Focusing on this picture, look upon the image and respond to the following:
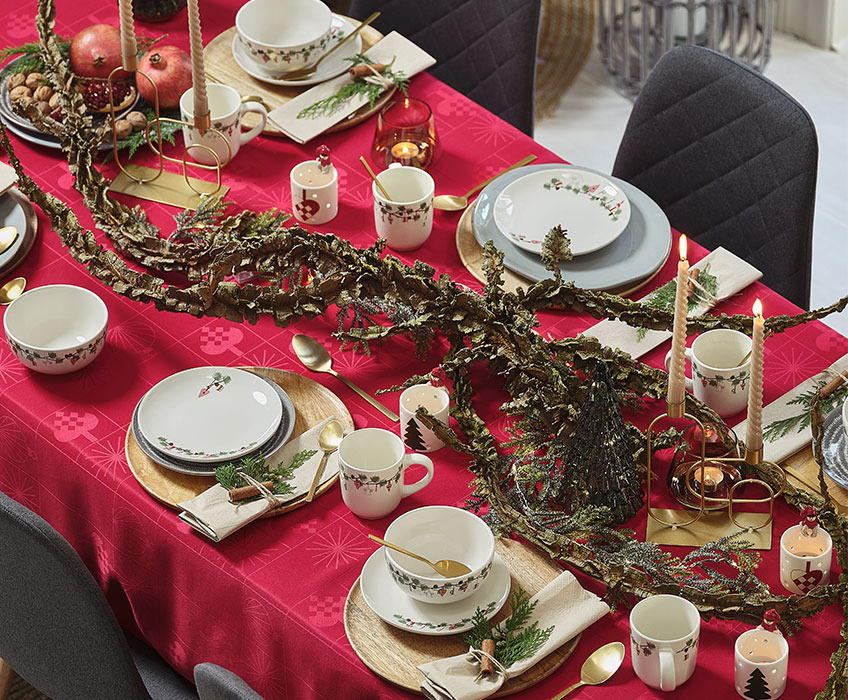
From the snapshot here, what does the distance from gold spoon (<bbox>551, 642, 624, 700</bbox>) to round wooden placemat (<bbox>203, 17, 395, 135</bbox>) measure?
1135 mm

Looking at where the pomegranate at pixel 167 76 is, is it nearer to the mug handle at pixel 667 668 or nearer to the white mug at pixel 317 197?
the white mug at pixel 317 197

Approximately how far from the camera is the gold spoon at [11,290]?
1.98 meters

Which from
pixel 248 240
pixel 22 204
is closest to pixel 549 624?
pixel 248 240

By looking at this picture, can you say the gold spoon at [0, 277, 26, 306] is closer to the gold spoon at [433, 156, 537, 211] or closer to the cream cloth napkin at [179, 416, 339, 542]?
the cream cloth napkin at [179, 416, 339, 542]

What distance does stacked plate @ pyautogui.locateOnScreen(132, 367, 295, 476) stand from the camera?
1.74 m

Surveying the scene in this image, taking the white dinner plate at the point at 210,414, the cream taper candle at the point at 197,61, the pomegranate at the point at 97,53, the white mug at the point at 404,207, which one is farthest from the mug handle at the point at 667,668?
the pomegranate at the point at 97,53

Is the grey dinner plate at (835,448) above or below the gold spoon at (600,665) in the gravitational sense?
above

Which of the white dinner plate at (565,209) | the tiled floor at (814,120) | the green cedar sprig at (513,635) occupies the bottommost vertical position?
the tiled floor at (814,120)

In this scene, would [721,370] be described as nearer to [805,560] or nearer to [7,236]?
[805,560]

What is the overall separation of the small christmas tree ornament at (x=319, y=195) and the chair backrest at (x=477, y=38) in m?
0.68

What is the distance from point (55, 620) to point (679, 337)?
93cm

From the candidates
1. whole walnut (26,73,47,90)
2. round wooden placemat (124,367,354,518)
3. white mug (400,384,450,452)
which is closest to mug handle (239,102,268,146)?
whole walnut (26,73,47,90)

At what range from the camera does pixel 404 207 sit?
200cm

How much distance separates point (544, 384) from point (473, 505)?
194 millimetres
